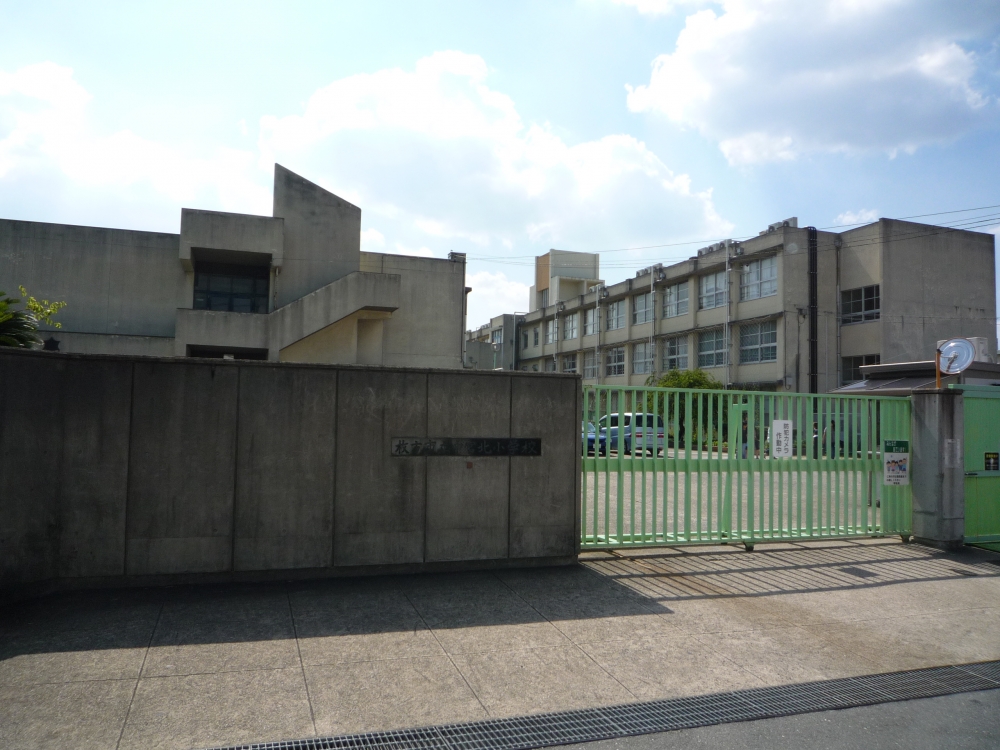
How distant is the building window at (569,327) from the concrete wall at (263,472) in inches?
2355

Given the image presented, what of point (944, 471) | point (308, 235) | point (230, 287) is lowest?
point (944, 471)

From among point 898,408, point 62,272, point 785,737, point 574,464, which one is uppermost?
point 62,272

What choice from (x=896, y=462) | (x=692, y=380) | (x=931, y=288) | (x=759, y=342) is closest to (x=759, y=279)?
(x=759, y=342)

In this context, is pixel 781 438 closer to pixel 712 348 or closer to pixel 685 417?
pixel 685 417

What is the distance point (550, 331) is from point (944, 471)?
62.9 meters

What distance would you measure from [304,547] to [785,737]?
Result: 473cm

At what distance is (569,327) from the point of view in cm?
6881

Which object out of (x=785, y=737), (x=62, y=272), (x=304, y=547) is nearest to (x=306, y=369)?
(x=304, y=547)

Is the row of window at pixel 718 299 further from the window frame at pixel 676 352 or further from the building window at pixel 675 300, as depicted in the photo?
the window frame at pixel 676 352

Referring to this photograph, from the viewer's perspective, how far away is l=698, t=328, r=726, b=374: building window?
158 feet

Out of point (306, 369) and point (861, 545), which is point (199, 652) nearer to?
point (306, 369)

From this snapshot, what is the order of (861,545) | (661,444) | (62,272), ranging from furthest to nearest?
(62,272) < (861,545) < (661,444)

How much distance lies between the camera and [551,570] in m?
8.19

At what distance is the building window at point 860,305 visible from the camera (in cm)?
4166
